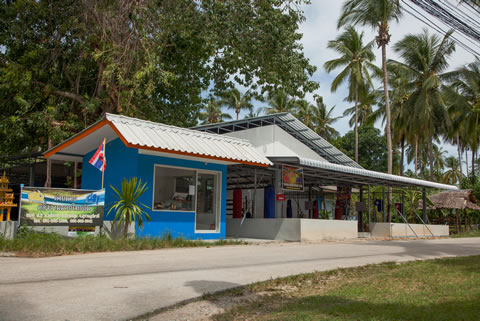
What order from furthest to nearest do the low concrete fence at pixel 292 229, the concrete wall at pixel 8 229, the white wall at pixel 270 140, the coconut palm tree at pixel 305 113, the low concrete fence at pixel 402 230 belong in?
1. the coconut palm tree at pixel 305 113
2. the low concrete fence at pixel 402 230
3. the white wall at pixel 270 140
4. the low concrete fence at pixel 292 229
5. the concrete wall at pixel 8 229

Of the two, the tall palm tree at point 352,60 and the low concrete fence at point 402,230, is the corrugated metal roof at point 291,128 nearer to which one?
the low concrete fence at point 402,230

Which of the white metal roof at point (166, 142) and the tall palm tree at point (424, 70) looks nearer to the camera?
the white metal roof at point (166, 142)

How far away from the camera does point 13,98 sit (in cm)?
1798

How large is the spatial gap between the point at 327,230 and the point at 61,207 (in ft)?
32.8

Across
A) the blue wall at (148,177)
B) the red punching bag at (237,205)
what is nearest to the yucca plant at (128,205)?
the blue wall at (148,177)

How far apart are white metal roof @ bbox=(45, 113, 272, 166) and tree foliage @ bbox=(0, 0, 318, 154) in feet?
10.1

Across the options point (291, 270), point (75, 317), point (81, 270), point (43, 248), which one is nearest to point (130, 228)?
point (43, 248)

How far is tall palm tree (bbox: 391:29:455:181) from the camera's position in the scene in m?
33.0

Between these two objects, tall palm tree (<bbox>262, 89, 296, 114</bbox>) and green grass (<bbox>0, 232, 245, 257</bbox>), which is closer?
green grass (<bbox>0, 232, 245, 257</bbox>)

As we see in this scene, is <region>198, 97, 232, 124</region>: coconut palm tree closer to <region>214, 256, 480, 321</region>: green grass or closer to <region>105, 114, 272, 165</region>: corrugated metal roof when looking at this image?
<region>105, 114, 272, 165</region>: corrugated metal roof

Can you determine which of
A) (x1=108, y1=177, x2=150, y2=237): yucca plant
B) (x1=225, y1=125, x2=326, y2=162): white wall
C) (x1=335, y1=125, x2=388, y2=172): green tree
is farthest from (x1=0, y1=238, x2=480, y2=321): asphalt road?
(x1=335, y1=125, x2=388, y2=172): green tree

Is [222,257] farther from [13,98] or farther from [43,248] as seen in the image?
[13,98]

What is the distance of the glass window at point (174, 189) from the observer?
1388cm

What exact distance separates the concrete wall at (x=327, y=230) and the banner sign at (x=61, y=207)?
7319 millimetres
